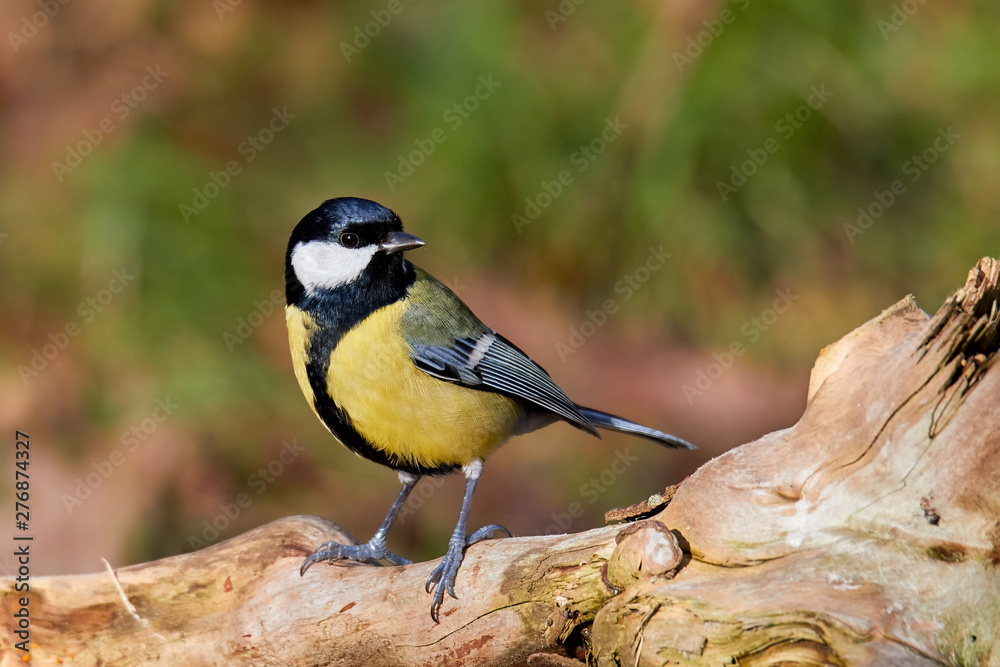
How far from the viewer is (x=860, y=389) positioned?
2107mm

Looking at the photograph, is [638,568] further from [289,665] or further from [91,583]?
[91,583]

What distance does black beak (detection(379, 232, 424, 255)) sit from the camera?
2881 millimetres

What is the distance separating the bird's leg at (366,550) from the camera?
276 centimetres

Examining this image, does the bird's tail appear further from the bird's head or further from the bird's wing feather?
the bird's head

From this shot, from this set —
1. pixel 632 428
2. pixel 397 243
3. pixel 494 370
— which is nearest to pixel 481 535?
pixel 494 370

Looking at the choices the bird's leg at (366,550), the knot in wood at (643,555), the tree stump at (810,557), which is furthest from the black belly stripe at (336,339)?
the knot in wood at (643,555)

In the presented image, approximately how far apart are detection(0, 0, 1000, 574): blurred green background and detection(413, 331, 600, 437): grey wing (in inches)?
63.4

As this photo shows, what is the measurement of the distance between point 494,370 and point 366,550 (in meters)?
0.75

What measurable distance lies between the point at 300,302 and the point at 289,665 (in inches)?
44.5

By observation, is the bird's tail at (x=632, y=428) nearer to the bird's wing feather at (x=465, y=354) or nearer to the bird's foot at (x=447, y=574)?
the bird's wing feather at (x=465, y=354)

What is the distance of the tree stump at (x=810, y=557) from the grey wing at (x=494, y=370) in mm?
652

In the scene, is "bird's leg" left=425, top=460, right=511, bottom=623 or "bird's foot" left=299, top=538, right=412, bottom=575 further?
"bird's foot" left=299, top=538, right=412, bottom=575

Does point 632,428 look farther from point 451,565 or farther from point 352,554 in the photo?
point 352,554

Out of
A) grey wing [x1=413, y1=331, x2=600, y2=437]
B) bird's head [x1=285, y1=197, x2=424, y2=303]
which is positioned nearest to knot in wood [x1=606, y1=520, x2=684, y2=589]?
grey wing [x1=413, y1=331, x2=600, y2=437]
